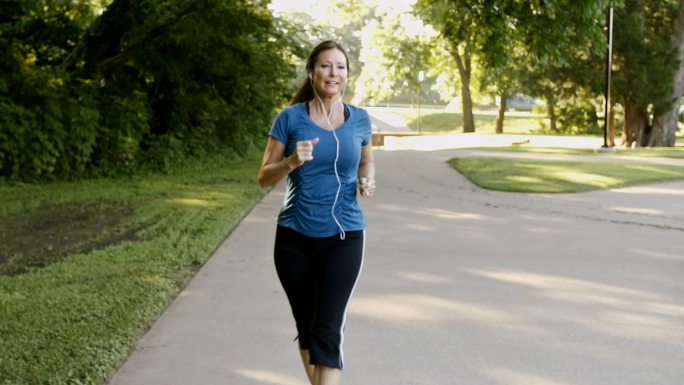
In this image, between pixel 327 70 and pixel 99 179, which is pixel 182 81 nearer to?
pixel 99 179

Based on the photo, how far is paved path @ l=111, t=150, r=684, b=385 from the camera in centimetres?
539

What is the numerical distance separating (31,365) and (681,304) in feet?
15.9

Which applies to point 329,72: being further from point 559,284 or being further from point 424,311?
point 559,284

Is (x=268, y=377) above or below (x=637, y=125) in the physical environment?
below

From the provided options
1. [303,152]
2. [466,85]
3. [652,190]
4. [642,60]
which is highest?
[642,60]

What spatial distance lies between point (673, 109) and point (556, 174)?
734 inches

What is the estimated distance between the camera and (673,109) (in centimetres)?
3566

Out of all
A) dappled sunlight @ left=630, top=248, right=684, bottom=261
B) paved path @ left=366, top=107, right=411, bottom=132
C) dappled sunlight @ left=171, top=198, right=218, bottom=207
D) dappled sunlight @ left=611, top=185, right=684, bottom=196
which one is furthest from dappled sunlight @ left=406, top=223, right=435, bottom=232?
paved path @ left=366, top=107, right=411, bottom=132

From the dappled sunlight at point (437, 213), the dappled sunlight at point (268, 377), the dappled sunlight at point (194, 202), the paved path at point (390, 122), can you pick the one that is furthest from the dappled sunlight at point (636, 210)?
the paved path at point (390, 122)

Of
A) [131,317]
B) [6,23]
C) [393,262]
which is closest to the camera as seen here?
[131,317]

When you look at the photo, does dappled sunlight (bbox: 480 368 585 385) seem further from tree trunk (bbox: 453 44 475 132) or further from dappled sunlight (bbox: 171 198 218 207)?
tree trunk (bbox: 453 44 475 132)

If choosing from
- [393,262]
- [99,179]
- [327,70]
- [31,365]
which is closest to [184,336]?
[31,365]

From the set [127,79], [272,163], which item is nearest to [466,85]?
[127,79]

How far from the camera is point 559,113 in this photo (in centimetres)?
5700
